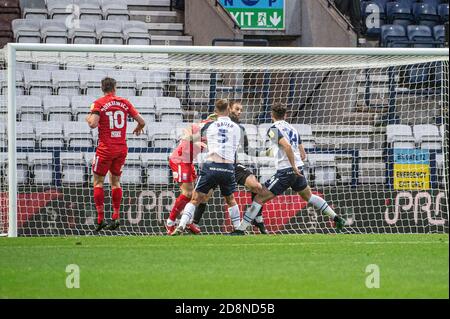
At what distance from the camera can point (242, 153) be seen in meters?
15.5

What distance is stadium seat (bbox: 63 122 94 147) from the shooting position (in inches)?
595

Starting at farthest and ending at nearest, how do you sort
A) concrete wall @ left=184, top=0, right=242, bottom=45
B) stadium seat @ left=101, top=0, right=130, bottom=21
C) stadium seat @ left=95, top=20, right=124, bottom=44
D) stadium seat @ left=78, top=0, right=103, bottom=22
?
1. stadium seat @ left=101, top=0, right=130, bottom=21
2. stadium seat @ left=78, top=0, right=103, bottom=22
3. concrete wall @ left=184, top=0, right=242, bottom=45
4. stadium seat @ left=95, top=20, right=124, bottom=44

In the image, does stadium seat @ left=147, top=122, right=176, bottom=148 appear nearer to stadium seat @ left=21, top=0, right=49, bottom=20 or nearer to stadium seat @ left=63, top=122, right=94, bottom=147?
stadium seat @ left=63, top=122, right=94, bottom=147

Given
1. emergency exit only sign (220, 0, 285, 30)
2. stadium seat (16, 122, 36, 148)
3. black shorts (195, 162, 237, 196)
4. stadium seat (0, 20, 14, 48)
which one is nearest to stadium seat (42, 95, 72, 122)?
stadium seat (16, 122, 36, 148)

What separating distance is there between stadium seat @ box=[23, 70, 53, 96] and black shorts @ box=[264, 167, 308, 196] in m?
4.28

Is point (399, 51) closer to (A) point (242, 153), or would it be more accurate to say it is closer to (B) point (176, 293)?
(A) point (242, 153)

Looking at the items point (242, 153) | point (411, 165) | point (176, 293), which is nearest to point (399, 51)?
point (411, 165)

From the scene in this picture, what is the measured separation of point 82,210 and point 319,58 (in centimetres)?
403

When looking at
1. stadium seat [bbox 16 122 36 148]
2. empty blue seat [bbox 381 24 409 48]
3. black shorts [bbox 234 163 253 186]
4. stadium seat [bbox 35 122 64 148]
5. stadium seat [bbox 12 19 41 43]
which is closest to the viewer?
black shorts [bbox 234 163 253 186]

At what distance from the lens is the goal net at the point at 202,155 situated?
1423cm

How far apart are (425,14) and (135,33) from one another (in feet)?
20.5

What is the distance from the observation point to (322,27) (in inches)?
773

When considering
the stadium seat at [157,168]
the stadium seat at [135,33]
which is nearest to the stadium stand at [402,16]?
the stadium seat at [135,33]

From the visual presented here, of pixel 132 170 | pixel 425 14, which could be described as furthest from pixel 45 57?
pixel 425 14
